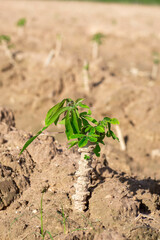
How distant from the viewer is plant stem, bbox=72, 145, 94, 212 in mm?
3111

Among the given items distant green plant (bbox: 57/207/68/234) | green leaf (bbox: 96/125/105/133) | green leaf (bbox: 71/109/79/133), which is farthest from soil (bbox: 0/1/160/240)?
green leaf (bbox: 96/125/105/133)

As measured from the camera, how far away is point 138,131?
821 cm

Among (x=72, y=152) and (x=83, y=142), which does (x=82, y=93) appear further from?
(x=83, y=142)

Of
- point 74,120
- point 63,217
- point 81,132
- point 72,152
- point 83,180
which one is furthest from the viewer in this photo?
point 72,152

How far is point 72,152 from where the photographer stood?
14.0ft

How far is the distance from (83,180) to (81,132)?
1.98ft

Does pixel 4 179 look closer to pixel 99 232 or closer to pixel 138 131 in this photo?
pixel 99 232

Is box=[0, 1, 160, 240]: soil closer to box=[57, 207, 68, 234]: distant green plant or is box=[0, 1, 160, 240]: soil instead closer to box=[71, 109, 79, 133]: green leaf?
box=[57, 207, 68, 234]: distant green plant

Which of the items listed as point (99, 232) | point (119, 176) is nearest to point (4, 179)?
point (99, 232)

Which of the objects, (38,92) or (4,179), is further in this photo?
(38,92)

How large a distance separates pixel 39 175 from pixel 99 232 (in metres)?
1.17

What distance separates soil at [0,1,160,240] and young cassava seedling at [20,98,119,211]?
25cm

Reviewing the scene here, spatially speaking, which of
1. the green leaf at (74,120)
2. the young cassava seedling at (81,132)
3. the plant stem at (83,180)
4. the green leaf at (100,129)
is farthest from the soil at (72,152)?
the green leaf at (100,129)

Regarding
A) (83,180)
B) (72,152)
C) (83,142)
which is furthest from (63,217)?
(72,152)
